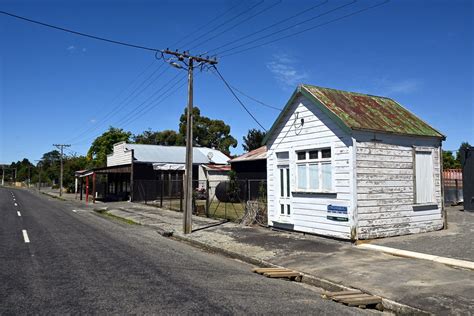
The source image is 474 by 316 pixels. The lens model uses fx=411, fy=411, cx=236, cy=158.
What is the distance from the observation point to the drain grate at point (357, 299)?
6438 millimetres

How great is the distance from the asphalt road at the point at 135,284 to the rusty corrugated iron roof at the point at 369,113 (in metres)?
5.36

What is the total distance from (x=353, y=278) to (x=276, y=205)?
23.0ft

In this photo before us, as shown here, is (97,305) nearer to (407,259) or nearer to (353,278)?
(353,278)

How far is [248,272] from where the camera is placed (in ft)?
29.5

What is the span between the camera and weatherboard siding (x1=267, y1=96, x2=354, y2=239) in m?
11.7

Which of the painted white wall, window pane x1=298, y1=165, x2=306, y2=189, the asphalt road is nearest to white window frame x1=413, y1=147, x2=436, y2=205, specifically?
window pane x1=298, y1=165, x2=306, y2=189

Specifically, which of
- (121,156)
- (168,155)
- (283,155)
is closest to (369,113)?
(283,155)

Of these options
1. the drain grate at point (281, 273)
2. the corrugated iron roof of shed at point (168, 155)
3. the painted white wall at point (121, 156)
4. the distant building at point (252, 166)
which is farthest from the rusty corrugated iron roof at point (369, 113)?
the painted white wall at point (121, 156)

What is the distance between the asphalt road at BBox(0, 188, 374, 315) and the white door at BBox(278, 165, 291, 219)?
152 inches

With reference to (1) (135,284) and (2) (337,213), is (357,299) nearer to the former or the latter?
(1) (135,284)

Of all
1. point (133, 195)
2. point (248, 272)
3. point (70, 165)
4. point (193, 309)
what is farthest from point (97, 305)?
point (70, 165)

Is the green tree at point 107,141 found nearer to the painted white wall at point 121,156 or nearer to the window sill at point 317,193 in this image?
the painted white wall at point 121,156

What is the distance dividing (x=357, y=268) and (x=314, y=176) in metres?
4.70

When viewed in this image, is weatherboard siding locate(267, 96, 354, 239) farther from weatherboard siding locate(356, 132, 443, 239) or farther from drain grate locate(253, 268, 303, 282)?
drain grate locate(253, 268, 303, 282)
